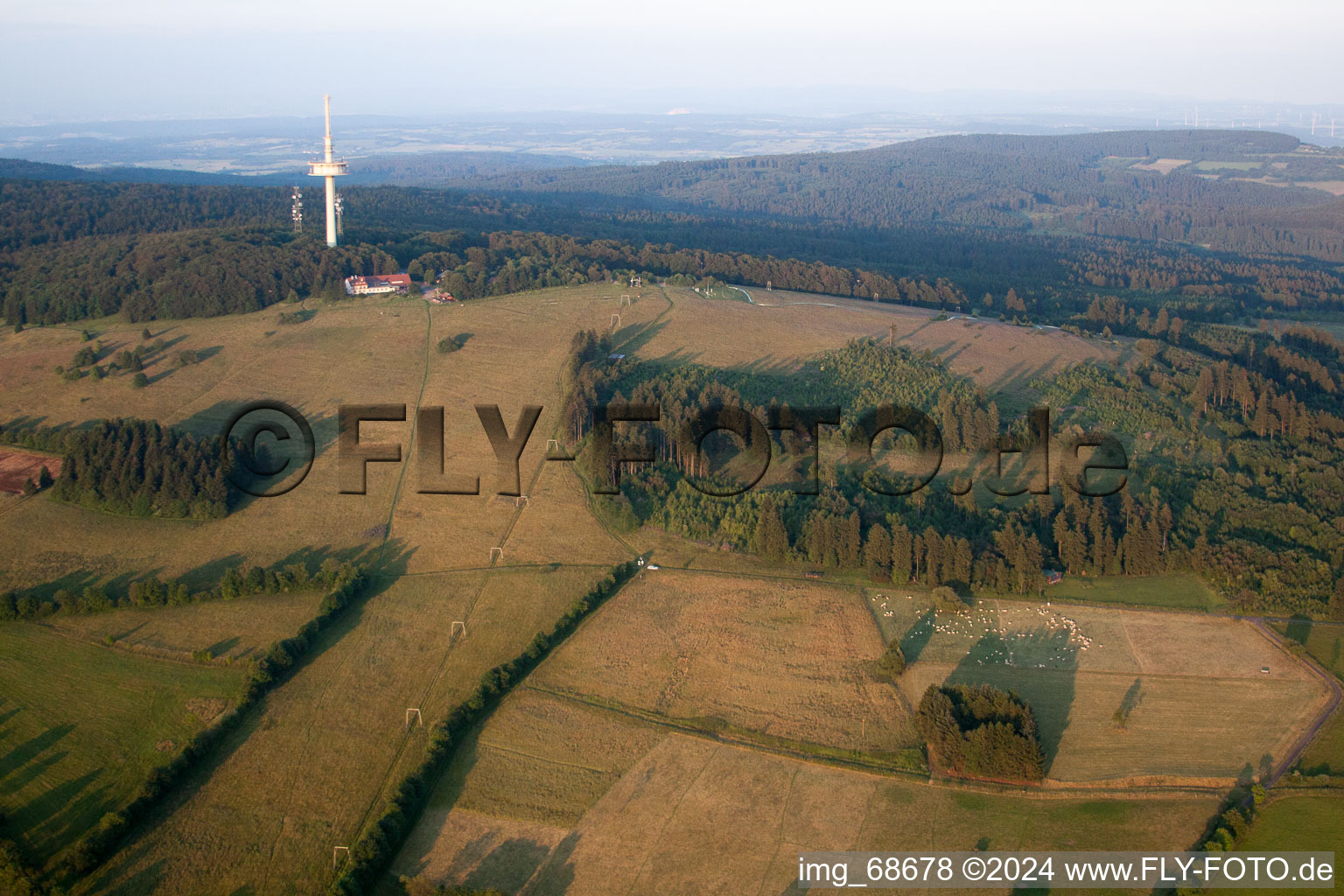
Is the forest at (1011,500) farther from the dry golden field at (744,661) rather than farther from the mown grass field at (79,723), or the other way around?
the mown grass field at (79,723)

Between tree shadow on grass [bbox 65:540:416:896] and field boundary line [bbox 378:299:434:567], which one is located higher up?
field boundary line [bbox 378:299:434:567]

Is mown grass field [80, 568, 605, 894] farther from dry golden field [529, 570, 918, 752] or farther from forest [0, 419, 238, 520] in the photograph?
forest [0, 419, 238, 520]

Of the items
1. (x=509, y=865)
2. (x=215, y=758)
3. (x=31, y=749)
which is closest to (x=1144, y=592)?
(x=509, y=865)

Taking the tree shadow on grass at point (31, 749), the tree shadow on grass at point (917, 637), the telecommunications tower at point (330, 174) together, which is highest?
the telecommunications tower at point (330, 174)

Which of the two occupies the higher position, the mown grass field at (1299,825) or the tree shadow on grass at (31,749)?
the mown grass field at (1299,825)

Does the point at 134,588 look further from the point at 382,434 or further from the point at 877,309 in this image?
the point at 877,309

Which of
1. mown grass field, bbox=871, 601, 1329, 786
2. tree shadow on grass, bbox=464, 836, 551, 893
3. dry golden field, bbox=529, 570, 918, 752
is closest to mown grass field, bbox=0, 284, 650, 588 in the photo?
dry golden field, bbox=529, 570, 918, 752

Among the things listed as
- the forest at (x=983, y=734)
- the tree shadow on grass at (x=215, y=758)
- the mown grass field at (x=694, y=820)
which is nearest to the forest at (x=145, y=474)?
the tree shadow on grass at (x=215, y=758)
